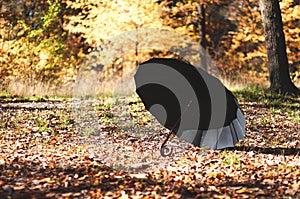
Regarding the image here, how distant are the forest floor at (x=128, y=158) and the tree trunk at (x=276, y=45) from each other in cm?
138

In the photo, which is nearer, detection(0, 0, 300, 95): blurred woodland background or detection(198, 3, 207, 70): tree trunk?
detection(0, 0, 300, 95): blurred woodland background

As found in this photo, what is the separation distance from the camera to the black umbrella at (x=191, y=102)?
17.6ft

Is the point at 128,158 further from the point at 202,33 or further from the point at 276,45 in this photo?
the point at 202,33

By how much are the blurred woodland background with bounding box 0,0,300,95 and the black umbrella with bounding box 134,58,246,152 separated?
6.04 m

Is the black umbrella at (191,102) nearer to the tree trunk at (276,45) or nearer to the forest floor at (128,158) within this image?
the forest floor at (128,158)

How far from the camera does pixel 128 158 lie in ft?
18.0

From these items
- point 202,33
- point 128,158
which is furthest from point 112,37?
point 128,158

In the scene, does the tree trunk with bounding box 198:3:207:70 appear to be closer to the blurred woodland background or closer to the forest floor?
the blurred woodland background

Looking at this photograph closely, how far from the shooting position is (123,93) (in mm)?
11359

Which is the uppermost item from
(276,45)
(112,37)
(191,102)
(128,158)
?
(112,37)

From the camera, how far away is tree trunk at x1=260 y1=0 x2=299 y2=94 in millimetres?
10195

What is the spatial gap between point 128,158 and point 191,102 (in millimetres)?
985

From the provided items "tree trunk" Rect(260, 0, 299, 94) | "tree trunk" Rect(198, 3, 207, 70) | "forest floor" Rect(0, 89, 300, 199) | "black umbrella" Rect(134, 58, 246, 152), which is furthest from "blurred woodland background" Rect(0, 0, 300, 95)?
"black umbrella" Rect(134, 58, 246, 152)

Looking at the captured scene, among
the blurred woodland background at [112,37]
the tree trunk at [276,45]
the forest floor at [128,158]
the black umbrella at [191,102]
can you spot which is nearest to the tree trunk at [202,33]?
the blurred woodland background at [112,37]
